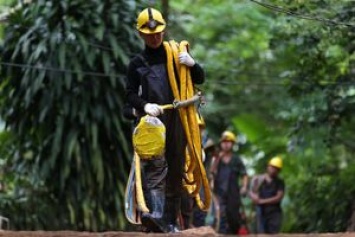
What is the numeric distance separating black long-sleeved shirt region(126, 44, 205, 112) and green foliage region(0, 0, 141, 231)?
5.78 m

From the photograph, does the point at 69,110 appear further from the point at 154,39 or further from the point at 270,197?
the point at 154,39

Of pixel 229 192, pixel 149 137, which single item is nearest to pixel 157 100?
pixel 149 137

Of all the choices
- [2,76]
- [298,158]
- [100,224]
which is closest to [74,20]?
[2,76]

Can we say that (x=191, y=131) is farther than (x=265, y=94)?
No

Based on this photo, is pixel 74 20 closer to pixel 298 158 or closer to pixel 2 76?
pixel 2 76

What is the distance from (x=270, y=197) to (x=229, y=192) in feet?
4.48

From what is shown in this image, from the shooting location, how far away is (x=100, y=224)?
1482cm

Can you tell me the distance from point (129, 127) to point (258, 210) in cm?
268

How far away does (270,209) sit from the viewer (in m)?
16.3

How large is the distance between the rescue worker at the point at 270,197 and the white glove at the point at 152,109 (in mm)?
7674

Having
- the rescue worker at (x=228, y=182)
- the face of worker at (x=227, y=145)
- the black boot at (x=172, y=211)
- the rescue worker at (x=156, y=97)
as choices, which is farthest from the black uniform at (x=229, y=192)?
the rescue worker at (x=156, y=97)

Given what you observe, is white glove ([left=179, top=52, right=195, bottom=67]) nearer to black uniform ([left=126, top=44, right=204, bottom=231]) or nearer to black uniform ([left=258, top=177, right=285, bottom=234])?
black uniform ([left=126, top=44, right=204, bottom=231])

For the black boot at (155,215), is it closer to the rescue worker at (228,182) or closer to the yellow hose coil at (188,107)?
the yellow hose coil at (188,107)

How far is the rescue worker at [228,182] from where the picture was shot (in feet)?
48.8
